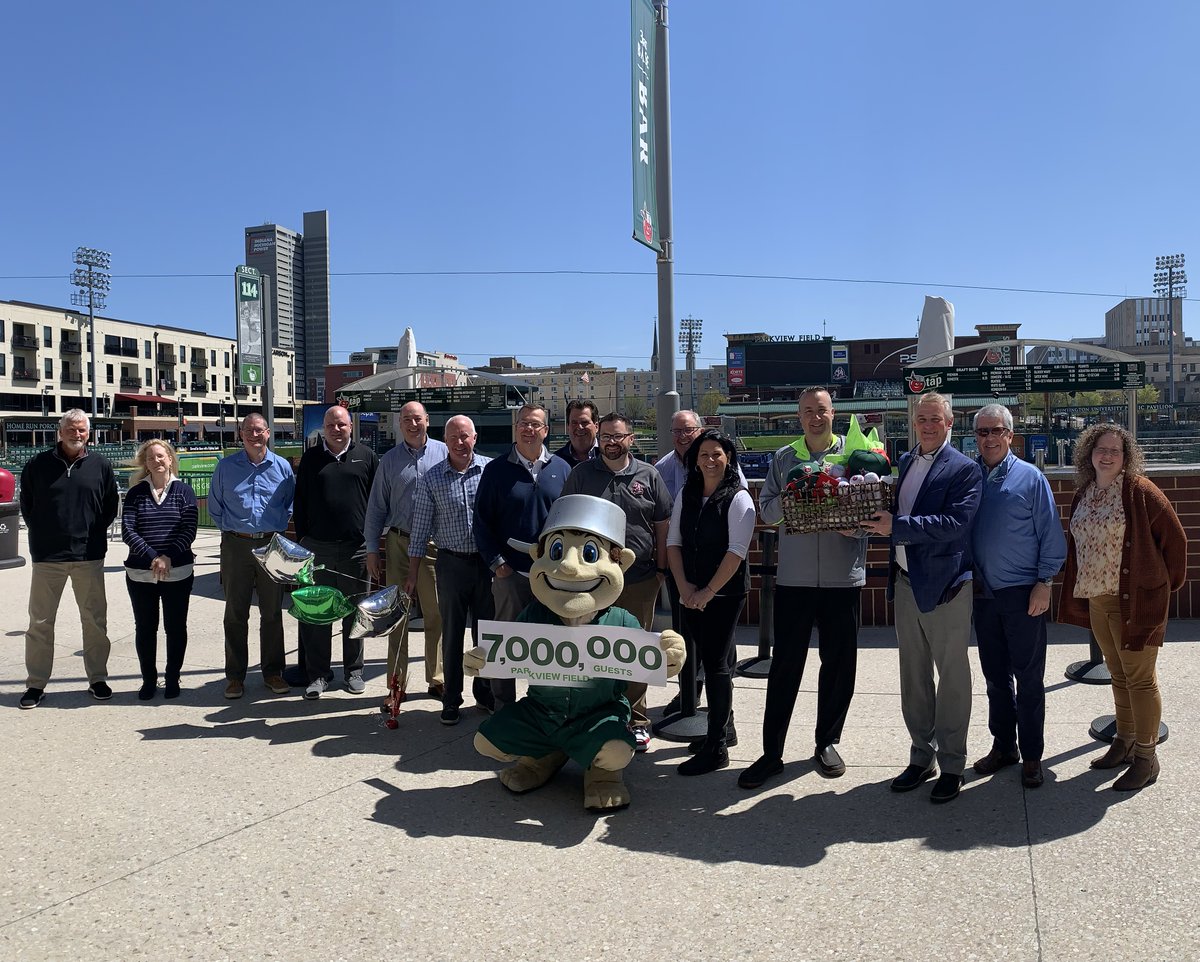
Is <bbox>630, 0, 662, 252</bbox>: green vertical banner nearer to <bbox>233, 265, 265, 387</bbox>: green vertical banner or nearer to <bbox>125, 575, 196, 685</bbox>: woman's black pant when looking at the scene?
<bbox>125, 575, 196, 685</bbox>: woman's black pant

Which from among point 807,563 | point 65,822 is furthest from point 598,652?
point 65,822

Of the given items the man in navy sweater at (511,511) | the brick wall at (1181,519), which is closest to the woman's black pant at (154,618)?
the man in navy sweater at (511,511)

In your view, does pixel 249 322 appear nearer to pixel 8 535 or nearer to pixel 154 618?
pixel 8 535

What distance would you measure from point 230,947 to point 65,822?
1.54 metres

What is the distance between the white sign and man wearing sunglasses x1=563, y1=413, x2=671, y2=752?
2.18ft

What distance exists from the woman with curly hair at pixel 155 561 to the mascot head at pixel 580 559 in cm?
293

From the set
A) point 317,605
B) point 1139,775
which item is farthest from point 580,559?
point 1139,775

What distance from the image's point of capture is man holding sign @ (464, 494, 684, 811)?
423 centimetres

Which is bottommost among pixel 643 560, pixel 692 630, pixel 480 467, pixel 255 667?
pixel 255 667

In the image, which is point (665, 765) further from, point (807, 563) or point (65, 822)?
point (65, 822)

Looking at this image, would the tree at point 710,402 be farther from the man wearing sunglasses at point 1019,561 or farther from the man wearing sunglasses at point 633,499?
the man wearing sunglasses at point 1019,561

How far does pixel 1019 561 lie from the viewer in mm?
4215

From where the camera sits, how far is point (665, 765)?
15.7 ft

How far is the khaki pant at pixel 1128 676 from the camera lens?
166 inches
